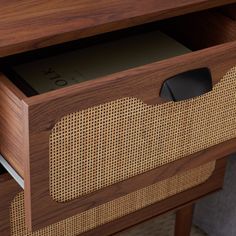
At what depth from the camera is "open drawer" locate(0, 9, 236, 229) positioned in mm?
621

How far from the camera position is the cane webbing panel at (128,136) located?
644 millimetres

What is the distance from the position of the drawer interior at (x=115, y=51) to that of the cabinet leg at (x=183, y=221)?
0.34 metres

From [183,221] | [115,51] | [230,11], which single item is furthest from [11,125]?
[183,221]

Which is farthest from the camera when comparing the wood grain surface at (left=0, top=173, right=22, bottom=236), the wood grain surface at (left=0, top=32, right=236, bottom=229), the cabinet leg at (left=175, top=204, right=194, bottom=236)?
the cabinet leg at (left=175, top=204, right=194, bottom=236)

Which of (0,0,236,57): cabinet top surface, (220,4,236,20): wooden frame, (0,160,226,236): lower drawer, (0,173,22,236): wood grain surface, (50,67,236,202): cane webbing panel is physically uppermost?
(0,0,236,57): cabinet top surface

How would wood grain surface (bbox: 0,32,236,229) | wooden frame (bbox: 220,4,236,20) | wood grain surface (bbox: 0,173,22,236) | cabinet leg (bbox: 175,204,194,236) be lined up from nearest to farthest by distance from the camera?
wood grain surface (bbox: 0,32,236,229) → wood grain surface (bbox: 0,173,22,236) → wooden frame (bbox: 220,4,236,20) → cabinet leg (bbox: 175,204,194,236)

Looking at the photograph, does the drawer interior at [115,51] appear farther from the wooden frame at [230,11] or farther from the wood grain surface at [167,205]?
the wood grain surface at [167,205]

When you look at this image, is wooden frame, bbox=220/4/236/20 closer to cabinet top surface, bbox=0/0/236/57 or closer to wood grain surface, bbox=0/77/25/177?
cabinet top surface, bbox=0/0/236/57

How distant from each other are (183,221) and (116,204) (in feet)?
0.88

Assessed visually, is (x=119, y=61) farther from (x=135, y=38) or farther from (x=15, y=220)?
(x=15, y=220)

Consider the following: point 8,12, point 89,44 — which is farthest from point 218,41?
point 8,12

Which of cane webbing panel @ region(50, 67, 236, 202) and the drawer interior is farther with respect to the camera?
the drawer interior

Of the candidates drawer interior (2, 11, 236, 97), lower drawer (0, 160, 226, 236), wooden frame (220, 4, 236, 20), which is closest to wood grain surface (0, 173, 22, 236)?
lower drawer (0, 160, 226, 236)

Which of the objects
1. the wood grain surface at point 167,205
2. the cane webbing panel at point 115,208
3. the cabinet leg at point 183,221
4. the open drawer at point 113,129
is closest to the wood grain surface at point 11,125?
the open drawer at point 113,129
